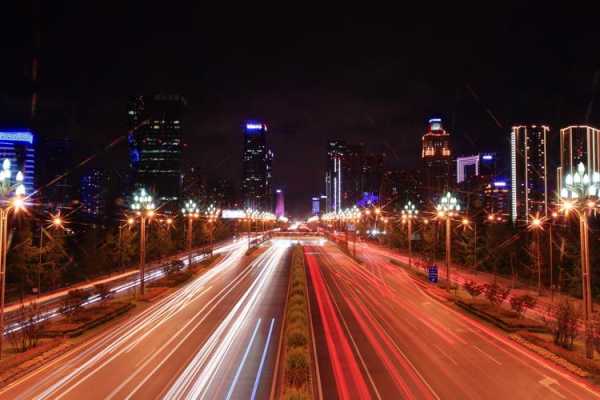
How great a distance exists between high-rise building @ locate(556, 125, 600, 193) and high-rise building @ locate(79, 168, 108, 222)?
4519 inches

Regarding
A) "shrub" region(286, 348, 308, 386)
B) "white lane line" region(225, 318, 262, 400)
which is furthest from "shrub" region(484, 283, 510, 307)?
"shrub" region(286, 348, 308, 386)

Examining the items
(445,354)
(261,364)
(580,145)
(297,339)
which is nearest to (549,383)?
(445,354)

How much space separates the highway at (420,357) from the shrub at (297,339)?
3.42 feet

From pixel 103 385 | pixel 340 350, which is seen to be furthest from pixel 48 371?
pixel 340 350

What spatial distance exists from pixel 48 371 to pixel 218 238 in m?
94.7

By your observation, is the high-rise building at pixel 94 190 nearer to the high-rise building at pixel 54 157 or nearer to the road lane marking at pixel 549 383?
the high-rise building at pixel 54 157

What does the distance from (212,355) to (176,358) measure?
4.89 feet

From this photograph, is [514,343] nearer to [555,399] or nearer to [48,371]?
[555,399]

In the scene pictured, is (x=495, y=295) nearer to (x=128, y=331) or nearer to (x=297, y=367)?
(x=297, y=367)

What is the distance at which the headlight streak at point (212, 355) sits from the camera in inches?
693

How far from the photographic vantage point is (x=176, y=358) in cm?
2162

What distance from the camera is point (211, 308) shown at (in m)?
33.9

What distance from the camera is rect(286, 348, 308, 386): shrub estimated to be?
17.5m

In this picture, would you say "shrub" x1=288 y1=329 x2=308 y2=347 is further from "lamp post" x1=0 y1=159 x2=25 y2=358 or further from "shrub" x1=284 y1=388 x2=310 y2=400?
"lamp post" x1=0 y1=159 x2=25 y2=358
